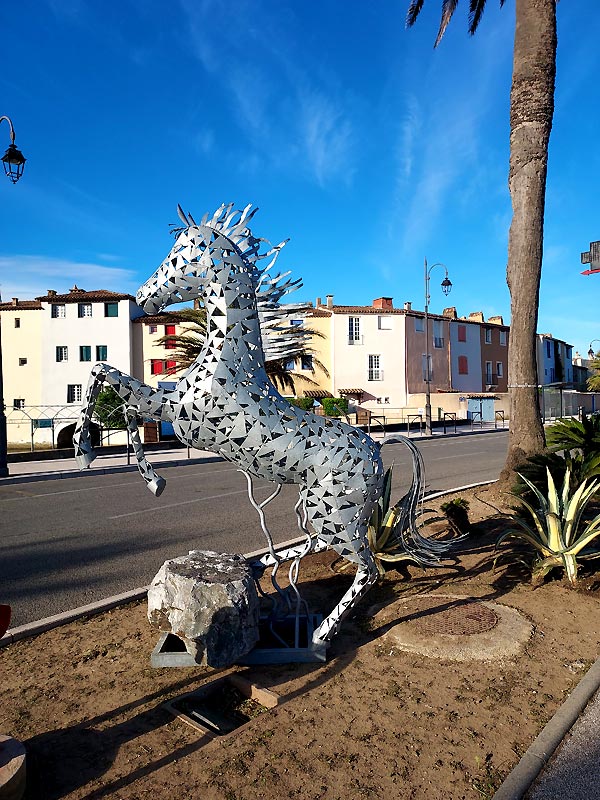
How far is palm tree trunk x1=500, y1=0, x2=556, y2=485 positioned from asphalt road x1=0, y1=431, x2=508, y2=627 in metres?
3.12

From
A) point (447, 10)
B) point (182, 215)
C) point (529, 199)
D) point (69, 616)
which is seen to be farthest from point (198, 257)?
point (447, 10)

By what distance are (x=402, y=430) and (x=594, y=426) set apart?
2368 centimetres

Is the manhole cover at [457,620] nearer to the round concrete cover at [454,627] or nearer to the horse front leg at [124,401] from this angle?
the round concrete cover at [454,627]

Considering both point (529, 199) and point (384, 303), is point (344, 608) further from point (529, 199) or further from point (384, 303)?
point (384, 303)

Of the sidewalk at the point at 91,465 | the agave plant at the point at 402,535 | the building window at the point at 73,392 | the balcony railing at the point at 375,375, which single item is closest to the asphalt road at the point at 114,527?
the sidewalk at the point at 91,465

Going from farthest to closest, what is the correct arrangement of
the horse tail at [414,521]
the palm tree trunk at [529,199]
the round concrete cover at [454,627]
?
the palm tree trunk at [529,199] → the horse tail at [414,521] → the round concrete cover at [454,627]

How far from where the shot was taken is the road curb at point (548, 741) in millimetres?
2730

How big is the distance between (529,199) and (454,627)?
24.0 feet

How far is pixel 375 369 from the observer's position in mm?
37656

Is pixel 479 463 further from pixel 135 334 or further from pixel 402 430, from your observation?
pixel 135 334

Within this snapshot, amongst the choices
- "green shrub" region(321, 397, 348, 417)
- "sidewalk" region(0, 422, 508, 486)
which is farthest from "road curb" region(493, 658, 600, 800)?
"green shrub" region(321, 397, 348, 417)

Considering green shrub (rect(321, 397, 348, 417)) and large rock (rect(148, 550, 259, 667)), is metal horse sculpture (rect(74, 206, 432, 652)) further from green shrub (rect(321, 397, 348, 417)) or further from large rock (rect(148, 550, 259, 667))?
green shrub (rect(321, 397, 348, 417))

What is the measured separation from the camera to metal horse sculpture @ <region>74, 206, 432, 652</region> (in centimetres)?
388

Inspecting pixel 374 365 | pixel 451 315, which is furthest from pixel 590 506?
pixel 451 315
